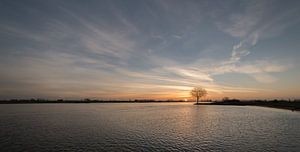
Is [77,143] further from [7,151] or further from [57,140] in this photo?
[7,151]

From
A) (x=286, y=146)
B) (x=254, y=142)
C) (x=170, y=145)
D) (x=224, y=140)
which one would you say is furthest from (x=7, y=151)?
(x=286, y=146)

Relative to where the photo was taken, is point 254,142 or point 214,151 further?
point 254,142

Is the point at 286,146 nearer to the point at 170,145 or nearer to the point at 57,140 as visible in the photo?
the point at 170,145

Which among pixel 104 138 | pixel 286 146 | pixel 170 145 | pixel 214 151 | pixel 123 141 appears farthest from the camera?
pixel 104 138

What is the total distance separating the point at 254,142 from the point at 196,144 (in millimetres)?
7296

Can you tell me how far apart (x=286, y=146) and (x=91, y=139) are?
23.8 meters

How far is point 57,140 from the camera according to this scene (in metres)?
25.7

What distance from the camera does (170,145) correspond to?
2322 cm

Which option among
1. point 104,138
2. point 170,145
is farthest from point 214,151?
point 104,138

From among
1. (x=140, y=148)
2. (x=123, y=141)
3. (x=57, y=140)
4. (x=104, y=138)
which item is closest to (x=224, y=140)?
(x=140, y=148)

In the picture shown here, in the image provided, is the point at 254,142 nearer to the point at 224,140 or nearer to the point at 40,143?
the point at 224,140

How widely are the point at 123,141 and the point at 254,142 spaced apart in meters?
16.5

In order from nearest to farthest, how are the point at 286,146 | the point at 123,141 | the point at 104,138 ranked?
the point at 286,146
the point at 123,141
the point at 104,138

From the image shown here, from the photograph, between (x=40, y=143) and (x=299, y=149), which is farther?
(x=40, y=143)
